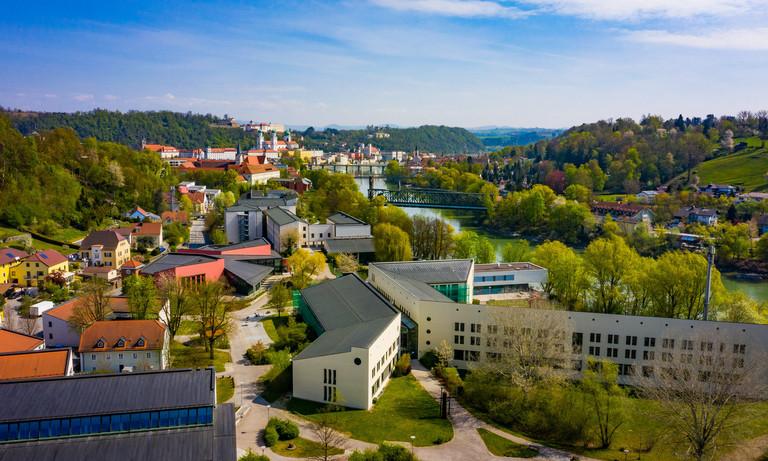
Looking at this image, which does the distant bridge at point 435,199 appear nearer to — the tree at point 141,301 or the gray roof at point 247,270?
the gray roof at point 247,270

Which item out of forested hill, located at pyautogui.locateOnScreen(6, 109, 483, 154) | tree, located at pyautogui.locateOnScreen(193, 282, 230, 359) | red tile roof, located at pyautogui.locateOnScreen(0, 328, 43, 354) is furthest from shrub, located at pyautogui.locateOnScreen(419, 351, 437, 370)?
forested hill, located at pyautogui.locateOnScreen(6, 109, 483, 154)

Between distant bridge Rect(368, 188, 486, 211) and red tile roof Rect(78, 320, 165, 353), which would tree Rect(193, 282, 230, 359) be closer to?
red tile roof Rect(78, 320, 165, 353)

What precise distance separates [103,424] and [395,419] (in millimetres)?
6238

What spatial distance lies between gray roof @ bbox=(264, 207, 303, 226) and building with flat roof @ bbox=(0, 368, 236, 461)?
67.9 ft

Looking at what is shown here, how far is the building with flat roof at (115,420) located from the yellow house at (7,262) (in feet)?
51.0

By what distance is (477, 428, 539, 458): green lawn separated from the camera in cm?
1209

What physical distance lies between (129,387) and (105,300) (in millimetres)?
8654

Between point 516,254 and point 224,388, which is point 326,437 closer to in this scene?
point 224,388

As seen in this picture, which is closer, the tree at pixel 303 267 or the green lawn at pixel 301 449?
the green lawn at pixel 301 449

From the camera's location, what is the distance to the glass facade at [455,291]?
21.0 meters

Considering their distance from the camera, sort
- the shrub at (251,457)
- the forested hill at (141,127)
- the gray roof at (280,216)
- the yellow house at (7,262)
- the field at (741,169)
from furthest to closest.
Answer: the forested hill at (141,127)
the field at (741,169)
the gray roof at (280,216)
the yellow house at (7,262)
the shrub at (251,457)

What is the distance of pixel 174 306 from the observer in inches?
742

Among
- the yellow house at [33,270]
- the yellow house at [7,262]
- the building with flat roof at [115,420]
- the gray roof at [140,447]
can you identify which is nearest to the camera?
the gray roof at [140,447]

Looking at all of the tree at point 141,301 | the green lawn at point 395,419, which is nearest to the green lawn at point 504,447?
the green lawn at point 395,419
